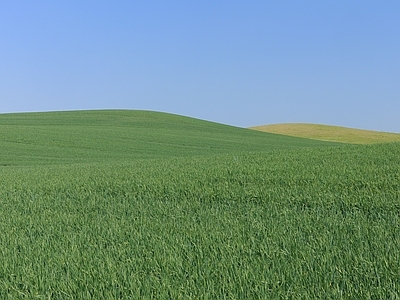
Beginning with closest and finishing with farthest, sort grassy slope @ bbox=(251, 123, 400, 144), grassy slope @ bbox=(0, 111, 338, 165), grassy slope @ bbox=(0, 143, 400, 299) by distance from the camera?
grassy slope @ bbox=(0, 143, 400, 299) → grassy slope @ bbox=(0, 111, 338, 165) → grassy slope @ bbox=(251, 123, 400, 144)

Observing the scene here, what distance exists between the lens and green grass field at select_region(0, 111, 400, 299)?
3.58 m

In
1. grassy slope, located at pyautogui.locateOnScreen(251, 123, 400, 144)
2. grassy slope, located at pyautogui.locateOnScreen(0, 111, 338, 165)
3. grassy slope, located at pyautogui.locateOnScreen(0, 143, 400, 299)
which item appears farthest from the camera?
grassy slope, located at pyautogui.locateOnScreen(251, 123, 400, 144)

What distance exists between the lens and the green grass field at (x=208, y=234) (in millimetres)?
3580

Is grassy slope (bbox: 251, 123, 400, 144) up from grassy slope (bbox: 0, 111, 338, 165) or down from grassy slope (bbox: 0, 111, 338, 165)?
up

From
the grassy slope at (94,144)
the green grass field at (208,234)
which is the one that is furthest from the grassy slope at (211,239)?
the grassy slope at (94,144)

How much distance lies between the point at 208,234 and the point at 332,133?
56972 mm

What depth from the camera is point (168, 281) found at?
11.9 feet

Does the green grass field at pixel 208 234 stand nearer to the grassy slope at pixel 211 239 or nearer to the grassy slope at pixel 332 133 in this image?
the grassy slope at pixel 211 239

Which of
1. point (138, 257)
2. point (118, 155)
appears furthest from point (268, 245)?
point (118, 155)

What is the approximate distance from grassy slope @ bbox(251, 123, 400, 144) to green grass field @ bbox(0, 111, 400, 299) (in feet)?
149

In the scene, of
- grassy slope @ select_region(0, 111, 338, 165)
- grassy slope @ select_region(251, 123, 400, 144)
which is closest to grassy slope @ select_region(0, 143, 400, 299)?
grassy slope @ select_region(0, 111, 338, 165)

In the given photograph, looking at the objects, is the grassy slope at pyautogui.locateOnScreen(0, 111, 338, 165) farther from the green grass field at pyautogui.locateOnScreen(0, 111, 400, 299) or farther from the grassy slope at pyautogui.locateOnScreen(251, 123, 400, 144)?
the grassy slope at pyautogui.locateOnScreen(251, 123, 400, 144)

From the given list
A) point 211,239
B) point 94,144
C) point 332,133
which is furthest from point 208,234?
point 332,133

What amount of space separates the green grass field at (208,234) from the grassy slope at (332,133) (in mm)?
45376
